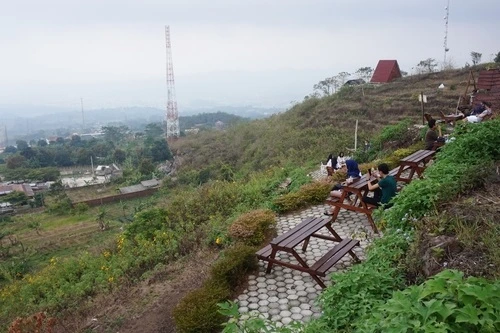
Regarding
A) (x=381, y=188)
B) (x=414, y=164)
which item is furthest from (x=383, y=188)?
(x=414, y=164)

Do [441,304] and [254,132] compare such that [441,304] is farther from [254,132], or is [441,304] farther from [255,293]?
[254,132]

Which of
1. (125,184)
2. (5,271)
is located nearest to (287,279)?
(5,271)

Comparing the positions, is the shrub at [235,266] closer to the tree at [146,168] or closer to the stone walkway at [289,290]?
the stone walkway at [289,290]

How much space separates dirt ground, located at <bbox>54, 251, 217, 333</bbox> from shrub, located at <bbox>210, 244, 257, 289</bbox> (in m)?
0.59

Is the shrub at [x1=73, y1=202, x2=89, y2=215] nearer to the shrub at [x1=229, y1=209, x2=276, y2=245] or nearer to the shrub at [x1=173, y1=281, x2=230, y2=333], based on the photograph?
the shrub at [x1=229, y1=209, x2=276, y2=245]

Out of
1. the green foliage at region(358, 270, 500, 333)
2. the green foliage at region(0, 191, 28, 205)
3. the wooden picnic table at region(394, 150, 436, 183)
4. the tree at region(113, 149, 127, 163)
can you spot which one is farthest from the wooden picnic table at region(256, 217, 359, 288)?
the tree at region(113, 149, 127, 163)

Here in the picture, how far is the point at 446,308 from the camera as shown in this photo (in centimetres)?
212

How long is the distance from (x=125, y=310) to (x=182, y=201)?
547 cm

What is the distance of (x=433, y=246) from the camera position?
372 cm

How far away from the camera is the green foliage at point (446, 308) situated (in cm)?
203

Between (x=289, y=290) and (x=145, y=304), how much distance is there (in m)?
2.11

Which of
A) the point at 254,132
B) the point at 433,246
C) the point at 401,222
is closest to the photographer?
the point at 433,246

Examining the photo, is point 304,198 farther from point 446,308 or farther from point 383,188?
point 446,308

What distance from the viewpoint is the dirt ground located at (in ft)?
15.6
